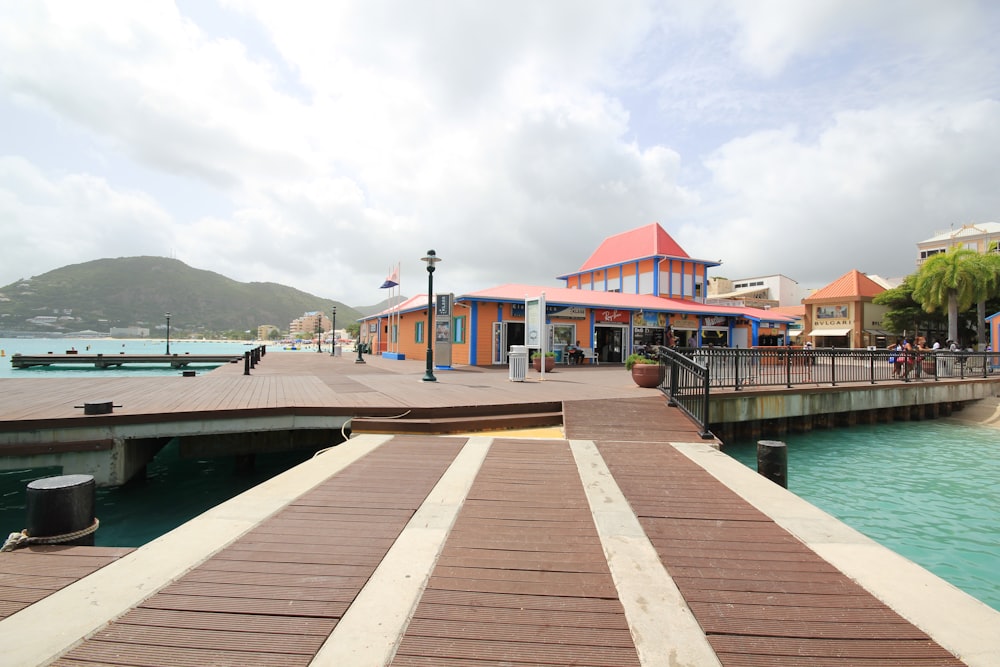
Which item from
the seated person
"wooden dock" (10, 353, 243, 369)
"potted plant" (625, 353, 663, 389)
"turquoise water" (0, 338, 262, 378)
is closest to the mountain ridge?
"turquoise water" (0, 338, 262, 378)

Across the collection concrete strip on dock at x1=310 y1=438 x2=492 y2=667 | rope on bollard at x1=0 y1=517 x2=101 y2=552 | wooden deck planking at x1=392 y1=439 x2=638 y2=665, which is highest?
rope on bollard at x1=0 y1=517 x2=101 y2=552

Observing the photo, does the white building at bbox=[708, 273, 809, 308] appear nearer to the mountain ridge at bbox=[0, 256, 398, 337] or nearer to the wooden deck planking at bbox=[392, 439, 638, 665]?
the wooden deck planking at bbox=[392, 439, 638, 665]

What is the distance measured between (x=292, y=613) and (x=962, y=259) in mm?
45645

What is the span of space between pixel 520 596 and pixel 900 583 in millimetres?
2431

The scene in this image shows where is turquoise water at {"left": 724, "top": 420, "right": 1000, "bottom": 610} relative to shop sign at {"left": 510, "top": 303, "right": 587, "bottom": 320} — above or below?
below

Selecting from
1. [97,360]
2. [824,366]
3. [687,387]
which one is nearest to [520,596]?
[687,387]

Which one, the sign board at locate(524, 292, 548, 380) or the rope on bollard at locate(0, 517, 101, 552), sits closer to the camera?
the rope on bollard at locate(0, 517, 101, 552)

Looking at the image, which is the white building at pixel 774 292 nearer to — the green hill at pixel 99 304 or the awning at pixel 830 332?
the awning at pixel 830 332

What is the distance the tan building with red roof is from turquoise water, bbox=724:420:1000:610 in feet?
120

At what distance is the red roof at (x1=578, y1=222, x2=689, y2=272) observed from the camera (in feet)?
105

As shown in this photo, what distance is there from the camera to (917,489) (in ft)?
25.8

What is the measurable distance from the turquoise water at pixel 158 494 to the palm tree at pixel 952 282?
42239 millimetres

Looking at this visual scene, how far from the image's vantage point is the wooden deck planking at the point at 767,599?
216cm

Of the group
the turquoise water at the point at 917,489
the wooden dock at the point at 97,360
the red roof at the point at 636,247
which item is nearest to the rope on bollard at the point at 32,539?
the turquoise water at the point at 917,489
